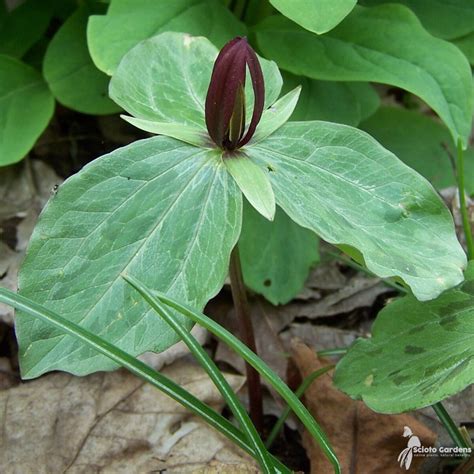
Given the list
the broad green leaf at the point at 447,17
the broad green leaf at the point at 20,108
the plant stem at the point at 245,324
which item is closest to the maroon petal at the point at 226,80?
the plant stem at the point at 245,324

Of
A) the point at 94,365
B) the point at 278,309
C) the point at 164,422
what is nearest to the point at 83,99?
the point at 278,309

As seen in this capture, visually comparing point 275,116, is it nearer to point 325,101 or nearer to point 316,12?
point 316,12

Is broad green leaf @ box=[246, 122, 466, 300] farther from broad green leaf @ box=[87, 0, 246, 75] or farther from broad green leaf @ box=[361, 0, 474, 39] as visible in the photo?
broad green leaf @ box=[361, 0, 474, 39]

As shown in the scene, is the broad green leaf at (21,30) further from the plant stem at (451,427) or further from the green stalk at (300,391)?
the plant stem at (451,427)

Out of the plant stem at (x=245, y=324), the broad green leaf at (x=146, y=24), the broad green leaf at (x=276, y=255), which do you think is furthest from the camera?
the broad green leaf at (x=276, y=255)

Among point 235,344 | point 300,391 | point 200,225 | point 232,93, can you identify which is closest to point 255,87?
point 232,93

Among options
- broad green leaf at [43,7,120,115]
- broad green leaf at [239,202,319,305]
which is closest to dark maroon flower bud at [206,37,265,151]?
broad green leaf at [239,202,319,305]
